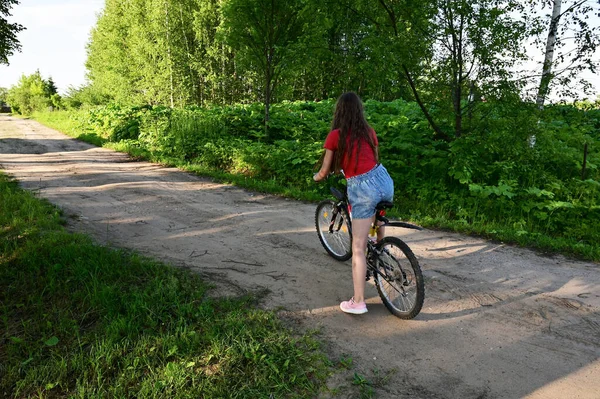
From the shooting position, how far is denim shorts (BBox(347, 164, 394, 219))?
11.7 feet

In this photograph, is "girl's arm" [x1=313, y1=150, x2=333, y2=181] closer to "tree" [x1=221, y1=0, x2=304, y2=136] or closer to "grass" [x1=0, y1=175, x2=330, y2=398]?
"grass" [x1=0, y1=175, x2=330, y2=398]

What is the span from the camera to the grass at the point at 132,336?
8.95ft

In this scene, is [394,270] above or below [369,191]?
below

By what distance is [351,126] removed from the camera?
354cm

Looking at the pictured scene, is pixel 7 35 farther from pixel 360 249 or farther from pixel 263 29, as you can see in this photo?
pixel 360 249

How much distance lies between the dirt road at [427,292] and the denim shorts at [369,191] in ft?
3.35

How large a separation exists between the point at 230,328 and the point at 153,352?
63 cm

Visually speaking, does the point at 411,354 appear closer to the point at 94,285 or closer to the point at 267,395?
the point at 267,395

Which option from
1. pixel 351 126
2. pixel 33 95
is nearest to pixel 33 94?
pixel 33 95

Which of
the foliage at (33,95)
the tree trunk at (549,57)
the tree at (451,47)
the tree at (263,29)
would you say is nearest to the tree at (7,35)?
the tree at (263,29)

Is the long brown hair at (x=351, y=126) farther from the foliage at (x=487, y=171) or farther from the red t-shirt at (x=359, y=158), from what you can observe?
the foliage at (x=487, y=171)

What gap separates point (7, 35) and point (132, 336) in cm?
1374

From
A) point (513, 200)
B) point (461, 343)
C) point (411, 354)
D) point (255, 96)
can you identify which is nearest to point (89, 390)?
point (411, 354)

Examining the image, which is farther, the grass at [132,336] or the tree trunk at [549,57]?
the tree trunk at [549,57]
